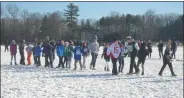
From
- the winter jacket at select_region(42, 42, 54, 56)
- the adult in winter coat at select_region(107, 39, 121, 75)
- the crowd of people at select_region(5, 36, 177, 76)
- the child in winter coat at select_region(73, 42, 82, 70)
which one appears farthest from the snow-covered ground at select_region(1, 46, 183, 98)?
the winter jacket at select_region(42, 42, 54, 56)

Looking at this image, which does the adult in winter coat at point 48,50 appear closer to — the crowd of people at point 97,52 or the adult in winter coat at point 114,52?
the crowd of people at point 97,52

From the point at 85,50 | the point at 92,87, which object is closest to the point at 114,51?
the point at 85,50

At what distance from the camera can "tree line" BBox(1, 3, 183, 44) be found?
9594 cm

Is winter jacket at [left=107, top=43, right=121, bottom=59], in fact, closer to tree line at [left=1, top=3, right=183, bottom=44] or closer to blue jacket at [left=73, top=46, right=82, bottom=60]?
blue jacket at [left=73, top=46, right=82, bottom=60]

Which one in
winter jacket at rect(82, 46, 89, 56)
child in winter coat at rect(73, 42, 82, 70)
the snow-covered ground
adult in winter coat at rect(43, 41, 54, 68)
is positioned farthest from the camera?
adult in winter coat at rect(43, 41, 54, 68)

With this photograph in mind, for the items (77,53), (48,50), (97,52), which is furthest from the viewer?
(48,50)

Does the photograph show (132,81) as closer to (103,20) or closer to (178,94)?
(178,94)

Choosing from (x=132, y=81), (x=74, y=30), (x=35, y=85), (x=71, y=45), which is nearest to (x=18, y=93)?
(x=35, y=85)

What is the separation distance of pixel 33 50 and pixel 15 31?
2950 inches

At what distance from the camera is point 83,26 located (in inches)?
4227

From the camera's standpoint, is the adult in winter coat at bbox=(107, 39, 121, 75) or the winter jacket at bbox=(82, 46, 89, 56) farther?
the winter jacket at bbox=(82, 46, 89, 56)

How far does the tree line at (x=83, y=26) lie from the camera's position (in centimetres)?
9594

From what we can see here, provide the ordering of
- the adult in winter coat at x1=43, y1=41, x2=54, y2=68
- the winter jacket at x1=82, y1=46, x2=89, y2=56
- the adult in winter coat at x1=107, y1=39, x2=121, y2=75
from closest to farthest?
the adult in winter coat at x1=107, y1=39, x2=121, y2=75 → the winter jacket at x1=82, y1=46, x2=89, y2=56 → the adult in winter coat at x1=43, y1=41, x2=54, y2=68

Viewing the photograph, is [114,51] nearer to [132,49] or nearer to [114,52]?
[114,52]
